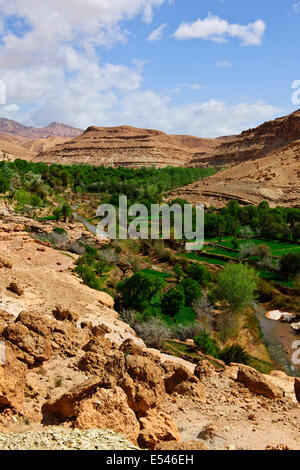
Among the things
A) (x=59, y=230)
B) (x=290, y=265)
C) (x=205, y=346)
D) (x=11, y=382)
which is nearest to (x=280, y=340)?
(x=205, y=346)

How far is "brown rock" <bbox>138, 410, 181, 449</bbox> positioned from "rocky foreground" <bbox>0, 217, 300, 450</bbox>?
0.01m

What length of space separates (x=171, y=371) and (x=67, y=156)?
430 feet

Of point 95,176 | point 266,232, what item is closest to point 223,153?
point 95,176

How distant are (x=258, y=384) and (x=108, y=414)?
394 centimetres

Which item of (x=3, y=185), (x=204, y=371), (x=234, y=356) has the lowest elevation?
(x=234, y=356)

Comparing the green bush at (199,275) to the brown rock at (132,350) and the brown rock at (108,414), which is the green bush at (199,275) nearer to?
the brown rock at (132,350)

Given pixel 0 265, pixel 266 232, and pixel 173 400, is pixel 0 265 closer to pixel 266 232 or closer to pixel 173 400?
pixel 173 400

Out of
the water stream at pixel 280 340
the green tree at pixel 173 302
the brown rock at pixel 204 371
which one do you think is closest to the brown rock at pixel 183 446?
the brown rock at pixel 204 371

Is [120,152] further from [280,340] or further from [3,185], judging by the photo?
[280,340]

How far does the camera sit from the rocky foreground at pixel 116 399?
16.2 feet

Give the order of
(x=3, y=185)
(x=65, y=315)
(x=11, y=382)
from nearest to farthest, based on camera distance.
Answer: (x=11, y=382)
(x=65, y=315)
(x=3, y=185)

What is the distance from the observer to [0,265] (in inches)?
507

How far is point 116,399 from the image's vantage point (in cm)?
524
